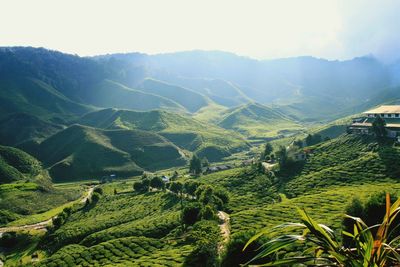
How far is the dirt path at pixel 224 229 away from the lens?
6065 cm

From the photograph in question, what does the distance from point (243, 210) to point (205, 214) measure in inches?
702

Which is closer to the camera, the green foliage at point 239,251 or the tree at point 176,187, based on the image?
the green foliage at point 239,251

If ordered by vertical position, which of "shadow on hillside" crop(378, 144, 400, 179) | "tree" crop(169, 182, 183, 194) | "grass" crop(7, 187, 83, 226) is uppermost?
"shadow on hillside" crop(378, 144, 400, 179)

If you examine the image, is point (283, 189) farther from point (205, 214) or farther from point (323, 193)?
point (205, 214)

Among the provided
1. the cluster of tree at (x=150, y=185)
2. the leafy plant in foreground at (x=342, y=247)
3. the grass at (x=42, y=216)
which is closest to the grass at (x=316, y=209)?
the leafy plant in foreground at (x=342, y=247)

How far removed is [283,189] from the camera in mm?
104562

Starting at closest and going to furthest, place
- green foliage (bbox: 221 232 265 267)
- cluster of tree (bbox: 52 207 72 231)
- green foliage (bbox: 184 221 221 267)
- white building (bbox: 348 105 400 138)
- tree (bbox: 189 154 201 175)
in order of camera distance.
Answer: green foliage (bbox: 221 232 265 267)
green foliage (bbox: 184 221 221 267)
cluster of tree (bbox: 52 207 72 231)
white building (bbox: 348 105 400 138)
tree (bbox: 189 154 201 175)

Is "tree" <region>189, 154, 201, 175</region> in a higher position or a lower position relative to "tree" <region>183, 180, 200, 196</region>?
lower

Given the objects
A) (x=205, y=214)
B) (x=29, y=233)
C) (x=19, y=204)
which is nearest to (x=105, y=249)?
(x=205, y=214)

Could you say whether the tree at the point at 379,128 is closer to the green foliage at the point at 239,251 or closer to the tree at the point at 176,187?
the tree at the point at 176,187

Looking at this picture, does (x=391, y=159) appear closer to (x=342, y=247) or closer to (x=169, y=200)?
(x=169, y=200)

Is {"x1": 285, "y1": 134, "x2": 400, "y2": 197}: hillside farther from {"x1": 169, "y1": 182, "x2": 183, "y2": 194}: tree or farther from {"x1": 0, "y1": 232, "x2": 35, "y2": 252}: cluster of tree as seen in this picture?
{"x1": 0, "y1": 232, "x2": 35, "y2": 252}: cluster of tree

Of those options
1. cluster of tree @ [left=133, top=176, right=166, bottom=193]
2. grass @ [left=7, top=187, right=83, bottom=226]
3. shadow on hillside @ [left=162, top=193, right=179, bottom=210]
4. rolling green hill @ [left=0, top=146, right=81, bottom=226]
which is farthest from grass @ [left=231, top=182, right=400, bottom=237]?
rolling green hill @ [left=0, top=146, right=81, bottom=226]

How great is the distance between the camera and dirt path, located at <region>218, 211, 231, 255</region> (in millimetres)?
60653
